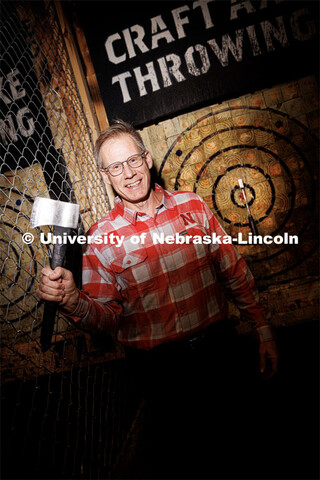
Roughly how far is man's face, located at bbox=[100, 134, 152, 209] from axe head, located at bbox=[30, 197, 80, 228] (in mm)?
551

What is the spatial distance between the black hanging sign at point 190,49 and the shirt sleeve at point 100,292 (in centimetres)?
148

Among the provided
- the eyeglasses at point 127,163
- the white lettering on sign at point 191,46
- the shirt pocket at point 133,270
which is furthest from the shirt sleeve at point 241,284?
the white lettering on sign at point 191,46

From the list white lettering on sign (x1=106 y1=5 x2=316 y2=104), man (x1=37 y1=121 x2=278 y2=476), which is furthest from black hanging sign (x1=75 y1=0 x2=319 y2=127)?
man (x1=37 y1=121 x2=278 y2=476)

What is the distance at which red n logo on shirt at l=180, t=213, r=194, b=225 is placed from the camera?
5.47 feet

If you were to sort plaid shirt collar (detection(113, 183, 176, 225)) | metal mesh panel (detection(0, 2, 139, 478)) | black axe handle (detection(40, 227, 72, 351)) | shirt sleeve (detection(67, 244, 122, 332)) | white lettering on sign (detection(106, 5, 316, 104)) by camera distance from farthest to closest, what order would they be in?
white lettering on sign (detection(106, 5, 316, 104))
metal mesh panel (detection(0, 2, 139, 478))
plaid shirt collar (detection(113, 183, 176, 225))
shirt sleeve (detection(67, 244, 122, 332))
black axe handle (detection(40, 227, 72, 351))

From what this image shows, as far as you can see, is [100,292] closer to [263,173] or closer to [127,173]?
[127,173]

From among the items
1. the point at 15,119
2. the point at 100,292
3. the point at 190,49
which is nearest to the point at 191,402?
the point at 100,292

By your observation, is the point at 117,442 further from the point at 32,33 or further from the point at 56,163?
the point at 32,33

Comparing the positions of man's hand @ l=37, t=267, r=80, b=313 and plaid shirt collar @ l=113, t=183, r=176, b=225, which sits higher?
plaid shirt collar @ l=113, t=183, r=176, b=225

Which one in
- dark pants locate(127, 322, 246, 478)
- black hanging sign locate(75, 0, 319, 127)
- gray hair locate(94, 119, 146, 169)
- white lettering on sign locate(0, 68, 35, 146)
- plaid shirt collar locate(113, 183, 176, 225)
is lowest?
dark pants locate(127, 322, 246, 478)

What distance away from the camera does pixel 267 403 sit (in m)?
1.95

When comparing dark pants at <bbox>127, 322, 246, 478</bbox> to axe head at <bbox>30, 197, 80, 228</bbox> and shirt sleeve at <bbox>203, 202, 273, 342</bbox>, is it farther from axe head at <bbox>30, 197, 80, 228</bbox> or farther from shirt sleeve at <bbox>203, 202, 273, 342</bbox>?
axe head at <bbox>30, 197, 80, 228</bbox>

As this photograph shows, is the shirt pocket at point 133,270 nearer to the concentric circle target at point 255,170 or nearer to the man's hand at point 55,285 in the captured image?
the man's hand at point 55,285

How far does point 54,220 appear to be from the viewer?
106 cm
